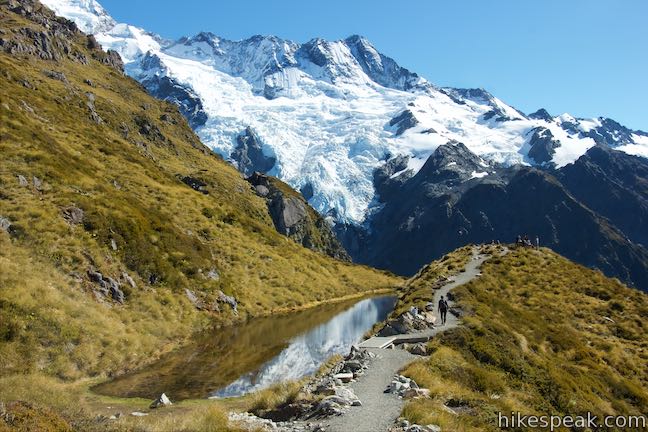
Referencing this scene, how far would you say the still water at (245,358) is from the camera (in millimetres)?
31125

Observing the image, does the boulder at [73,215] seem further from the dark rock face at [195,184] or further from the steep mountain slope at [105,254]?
the dark rock face at [195,184]

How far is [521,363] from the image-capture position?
2842 cm

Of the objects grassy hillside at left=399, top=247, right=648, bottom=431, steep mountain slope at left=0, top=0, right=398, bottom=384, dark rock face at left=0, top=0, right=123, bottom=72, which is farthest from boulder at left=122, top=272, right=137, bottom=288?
dark rock face at left=0, top=0, right=123, bottom=72

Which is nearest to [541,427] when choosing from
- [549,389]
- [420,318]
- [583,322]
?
[549,389]

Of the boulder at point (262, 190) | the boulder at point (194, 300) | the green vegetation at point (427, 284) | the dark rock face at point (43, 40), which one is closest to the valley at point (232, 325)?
the boulder at point (194, 300)

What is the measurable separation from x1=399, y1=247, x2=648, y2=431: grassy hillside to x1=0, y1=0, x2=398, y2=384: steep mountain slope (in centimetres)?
2250

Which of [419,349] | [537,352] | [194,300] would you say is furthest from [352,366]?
[194,300]

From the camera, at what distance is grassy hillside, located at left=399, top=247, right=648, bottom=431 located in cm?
2077

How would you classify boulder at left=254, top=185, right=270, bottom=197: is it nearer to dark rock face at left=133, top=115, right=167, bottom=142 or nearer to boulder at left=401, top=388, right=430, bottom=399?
dark rock face at left=133, top=115, right=167, bottom=142

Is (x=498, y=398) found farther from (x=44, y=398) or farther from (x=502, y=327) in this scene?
(x=44, y=398)

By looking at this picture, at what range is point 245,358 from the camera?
4016cm

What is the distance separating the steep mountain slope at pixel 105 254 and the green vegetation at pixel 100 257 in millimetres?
138

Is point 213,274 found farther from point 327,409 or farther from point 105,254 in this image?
point 327,409

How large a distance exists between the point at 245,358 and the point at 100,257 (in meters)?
16.0
